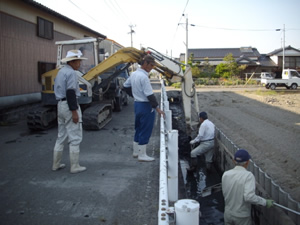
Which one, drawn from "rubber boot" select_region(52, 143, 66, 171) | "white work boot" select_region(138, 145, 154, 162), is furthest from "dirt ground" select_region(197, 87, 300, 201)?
"rubber boot" select_region(52, 143, 66, 171)

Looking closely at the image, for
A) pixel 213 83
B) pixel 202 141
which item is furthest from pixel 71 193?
pixel 213 83

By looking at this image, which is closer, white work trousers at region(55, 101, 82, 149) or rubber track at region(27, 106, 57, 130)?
white work trousers at region(55, 101, 82, 149)

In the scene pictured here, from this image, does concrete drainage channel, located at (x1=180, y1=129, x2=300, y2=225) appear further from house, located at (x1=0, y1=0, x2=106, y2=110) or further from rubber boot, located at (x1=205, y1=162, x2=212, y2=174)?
house, located at (x1=0, y1=0, x2=106, y2=110)

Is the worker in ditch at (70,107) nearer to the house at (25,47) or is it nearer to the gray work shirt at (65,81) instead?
the gray work shirt at (65,81)

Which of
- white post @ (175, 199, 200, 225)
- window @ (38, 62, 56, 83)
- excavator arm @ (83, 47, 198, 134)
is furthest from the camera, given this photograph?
window @ (38, 62, 56, 83)

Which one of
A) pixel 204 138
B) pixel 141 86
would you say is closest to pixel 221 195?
A: pixel 204 138

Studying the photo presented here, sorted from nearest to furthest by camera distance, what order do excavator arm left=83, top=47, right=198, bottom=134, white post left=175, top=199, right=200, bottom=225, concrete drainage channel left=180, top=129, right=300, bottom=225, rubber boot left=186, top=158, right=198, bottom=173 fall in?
1. white post left=175, top=199, right=200, bottom=225
2. concrete drainage channel left=180, top=129, right=300, bottom=225
3. rubber boot left=186, top=158, right=198, bottom=173
4. excavator arm left=83, top=47, right=198, bottom=134

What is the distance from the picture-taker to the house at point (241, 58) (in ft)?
139

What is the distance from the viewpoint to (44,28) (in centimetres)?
1412

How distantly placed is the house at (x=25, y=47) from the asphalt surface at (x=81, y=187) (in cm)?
527

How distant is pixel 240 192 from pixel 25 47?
1163cm

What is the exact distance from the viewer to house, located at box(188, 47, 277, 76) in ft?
139

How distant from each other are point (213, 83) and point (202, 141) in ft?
89.6

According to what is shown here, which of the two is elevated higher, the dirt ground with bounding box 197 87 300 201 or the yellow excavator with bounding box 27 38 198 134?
the yellow excavator with bounding box 27 38 198 134
